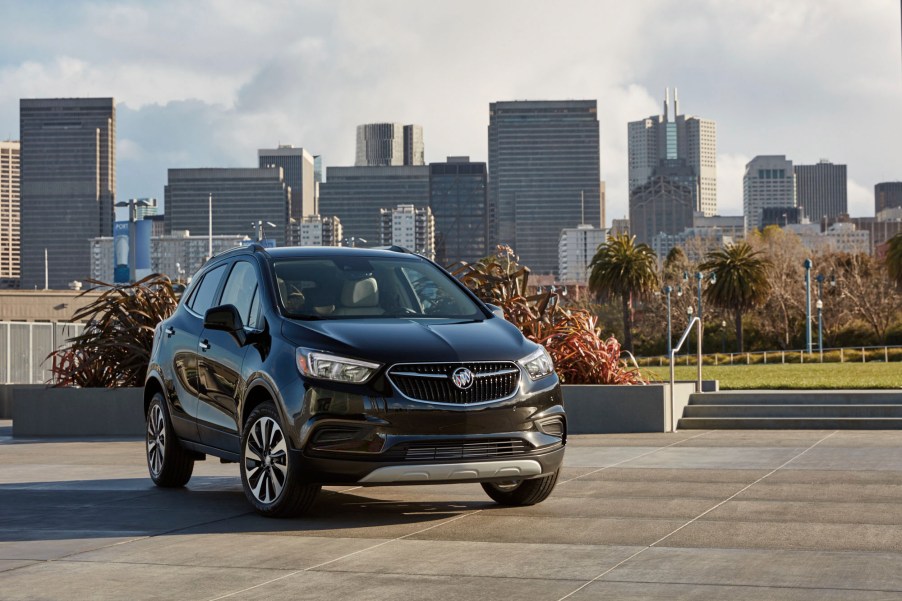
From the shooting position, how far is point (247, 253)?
9.11 meters

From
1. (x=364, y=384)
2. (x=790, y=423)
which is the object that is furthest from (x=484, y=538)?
(x=790, y=423)

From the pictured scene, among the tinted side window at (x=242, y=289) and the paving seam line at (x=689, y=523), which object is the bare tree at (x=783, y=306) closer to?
the paving seam line at (x=689, y=523)

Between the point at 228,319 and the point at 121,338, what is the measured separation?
9446 mm

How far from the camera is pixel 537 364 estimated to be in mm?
7879

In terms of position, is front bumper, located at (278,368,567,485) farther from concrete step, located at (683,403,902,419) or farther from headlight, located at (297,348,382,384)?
concrete step, located at (683,403,902,419)

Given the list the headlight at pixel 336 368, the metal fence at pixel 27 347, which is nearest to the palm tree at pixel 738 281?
the metal fence at pixel 27 347

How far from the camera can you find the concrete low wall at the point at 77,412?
16984mm

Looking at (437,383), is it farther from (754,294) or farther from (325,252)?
(754,294)

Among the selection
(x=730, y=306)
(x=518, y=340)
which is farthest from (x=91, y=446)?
(x=730, y=306)

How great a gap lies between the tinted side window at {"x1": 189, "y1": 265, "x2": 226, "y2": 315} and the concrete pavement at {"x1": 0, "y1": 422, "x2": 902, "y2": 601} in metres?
1.41

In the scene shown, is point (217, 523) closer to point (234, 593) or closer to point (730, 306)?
point (234, 593)

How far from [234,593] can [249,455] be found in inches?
101

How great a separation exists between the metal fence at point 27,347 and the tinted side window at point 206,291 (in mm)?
15836

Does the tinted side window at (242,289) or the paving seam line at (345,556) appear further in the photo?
the tinted side window at (242,289)
